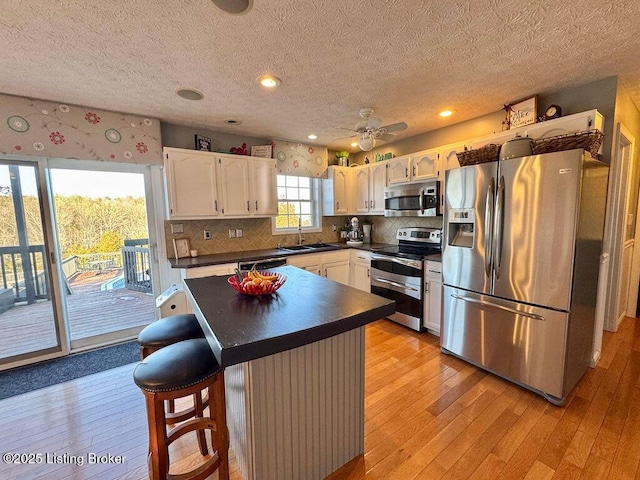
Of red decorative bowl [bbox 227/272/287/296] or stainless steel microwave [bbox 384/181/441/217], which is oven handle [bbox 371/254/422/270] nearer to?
stainless steel microwave [bbox 384/181/441/217]

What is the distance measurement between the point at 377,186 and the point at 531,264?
238 centimetres

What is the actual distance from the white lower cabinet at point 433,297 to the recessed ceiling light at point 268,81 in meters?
2.36

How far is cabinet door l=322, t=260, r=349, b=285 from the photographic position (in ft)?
13.0

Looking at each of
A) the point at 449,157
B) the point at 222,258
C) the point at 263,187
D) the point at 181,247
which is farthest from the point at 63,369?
the point at 449,157

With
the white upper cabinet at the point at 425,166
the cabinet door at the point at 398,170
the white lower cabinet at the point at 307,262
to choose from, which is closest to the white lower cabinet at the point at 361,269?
the white lower cabinet at the point at 307,262

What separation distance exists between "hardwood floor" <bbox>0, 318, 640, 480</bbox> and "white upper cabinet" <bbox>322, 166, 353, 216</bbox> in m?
2.55

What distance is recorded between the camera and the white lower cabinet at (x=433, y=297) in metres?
2.99

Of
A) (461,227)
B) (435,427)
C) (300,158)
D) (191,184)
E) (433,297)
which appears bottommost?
(435,427)

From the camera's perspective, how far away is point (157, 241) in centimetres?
331

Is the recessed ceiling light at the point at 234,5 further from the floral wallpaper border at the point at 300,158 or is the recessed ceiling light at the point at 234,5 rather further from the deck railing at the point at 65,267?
the deck railing at the point at 65,267

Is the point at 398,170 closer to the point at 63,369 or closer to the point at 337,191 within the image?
the point at 337,191

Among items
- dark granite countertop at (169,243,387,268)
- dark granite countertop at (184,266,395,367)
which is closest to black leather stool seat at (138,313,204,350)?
dark granite countertop at (184,266,395,367)

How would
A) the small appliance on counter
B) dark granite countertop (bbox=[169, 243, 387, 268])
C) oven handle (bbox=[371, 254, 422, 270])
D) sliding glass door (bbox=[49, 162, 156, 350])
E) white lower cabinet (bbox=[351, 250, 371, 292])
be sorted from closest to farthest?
sliding glass door (bbox=[49, 162, 156, 350])
dark granite countertop (bbox=[169, 243, 387, 268])
oven handle (bbox=[371, 254, 422, 270])
white lower cabinet (bbox=[351, 250, 371, 292])
the small appliance on counter

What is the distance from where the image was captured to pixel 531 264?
208cm
